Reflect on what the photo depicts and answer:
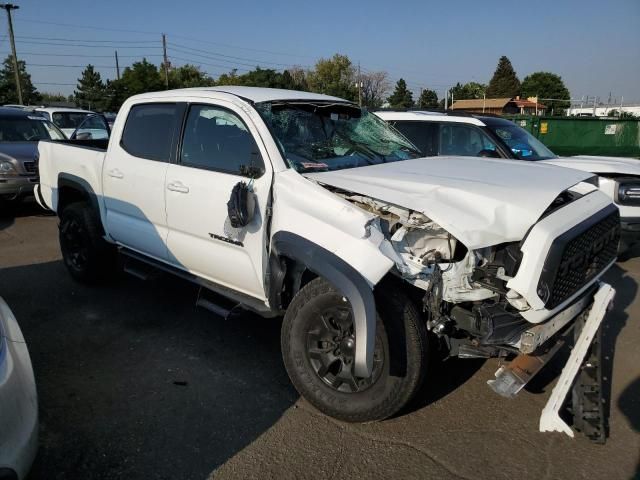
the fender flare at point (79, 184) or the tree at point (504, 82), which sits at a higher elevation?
the tree at point (504, 82)

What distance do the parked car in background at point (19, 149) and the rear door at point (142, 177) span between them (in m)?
5.14

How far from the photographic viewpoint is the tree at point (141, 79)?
184ft

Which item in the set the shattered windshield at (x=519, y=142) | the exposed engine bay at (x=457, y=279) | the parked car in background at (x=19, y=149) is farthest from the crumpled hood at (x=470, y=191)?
the parked car in background at (x=19, y=149)

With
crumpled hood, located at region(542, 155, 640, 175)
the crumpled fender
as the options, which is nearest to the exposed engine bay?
the crumpled fender

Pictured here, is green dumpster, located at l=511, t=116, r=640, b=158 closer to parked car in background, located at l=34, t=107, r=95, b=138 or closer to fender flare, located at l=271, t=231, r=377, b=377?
parked car in background, located at l=34, t=107, r=95, b=138

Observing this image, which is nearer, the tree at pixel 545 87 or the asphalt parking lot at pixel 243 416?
the asphalt parking lot at pixel 243 416

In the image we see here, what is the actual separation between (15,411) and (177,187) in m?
2.17

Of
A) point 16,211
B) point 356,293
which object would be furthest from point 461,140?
point 16,211

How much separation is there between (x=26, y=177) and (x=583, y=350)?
9014 millimetres

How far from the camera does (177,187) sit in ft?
13.0

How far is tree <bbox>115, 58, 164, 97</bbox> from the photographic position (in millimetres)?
56188

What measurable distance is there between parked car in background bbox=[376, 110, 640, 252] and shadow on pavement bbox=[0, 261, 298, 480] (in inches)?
146

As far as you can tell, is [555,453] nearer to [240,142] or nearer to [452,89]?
[240,142]

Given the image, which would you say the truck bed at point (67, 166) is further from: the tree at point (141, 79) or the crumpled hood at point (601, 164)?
the tree at point (141, 79)
